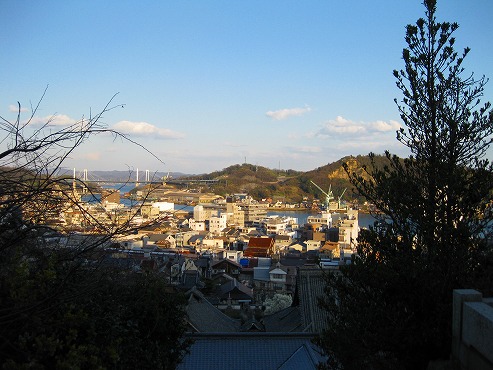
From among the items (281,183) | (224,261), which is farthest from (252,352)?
(281,183)

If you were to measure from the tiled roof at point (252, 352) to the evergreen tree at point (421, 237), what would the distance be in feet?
5.00

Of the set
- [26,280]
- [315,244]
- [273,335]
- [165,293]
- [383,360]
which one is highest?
[26,280]

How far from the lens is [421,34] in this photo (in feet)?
13.2

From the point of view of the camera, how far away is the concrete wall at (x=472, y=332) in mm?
1816

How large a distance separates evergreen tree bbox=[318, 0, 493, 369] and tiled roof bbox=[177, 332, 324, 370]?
152cm

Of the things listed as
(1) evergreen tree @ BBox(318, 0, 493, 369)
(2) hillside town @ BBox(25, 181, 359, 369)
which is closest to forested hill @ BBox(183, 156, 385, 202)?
(2) hillside town @ BBox(25, 181, 359, 369)

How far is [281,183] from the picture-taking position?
7169 cm

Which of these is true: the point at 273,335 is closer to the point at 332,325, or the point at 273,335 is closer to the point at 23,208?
the point at 332,325

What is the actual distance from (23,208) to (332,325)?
234 cm

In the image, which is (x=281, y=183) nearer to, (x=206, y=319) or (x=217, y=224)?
(x=217, y=224)

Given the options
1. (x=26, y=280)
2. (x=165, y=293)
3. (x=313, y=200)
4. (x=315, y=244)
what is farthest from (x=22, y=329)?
(x=313, y=200)

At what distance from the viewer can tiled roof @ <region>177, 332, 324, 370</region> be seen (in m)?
5.12

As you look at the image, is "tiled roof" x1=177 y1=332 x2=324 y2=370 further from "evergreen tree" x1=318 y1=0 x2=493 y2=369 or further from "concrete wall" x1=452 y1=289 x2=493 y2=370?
"concrete wall" x1=452 y1=289 x2=493 y2=370

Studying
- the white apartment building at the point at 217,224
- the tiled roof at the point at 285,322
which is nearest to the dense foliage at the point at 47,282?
the tiled roof at the point at 285,322
